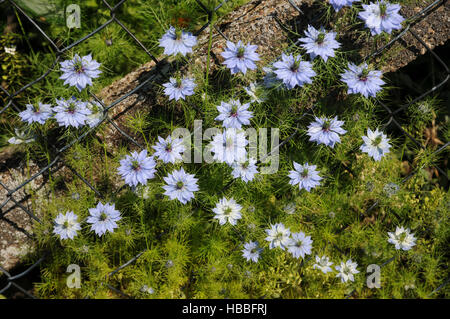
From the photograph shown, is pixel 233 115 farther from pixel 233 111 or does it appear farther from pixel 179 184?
pixel 179 184

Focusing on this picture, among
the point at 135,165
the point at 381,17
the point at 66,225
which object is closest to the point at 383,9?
the point at 381,17

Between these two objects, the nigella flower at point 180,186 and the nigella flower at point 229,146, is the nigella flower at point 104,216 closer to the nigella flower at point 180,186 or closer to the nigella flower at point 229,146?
the nigella flower at point 180,186

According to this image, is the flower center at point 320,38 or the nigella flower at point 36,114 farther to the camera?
the nigella flower at point 36,114

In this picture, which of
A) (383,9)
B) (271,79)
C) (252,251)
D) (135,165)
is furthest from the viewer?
(252,251)

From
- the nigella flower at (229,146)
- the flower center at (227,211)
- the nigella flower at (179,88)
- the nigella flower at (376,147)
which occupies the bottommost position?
the flower center at (227,211)

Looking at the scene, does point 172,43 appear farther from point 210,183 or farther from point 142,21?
point 142,21

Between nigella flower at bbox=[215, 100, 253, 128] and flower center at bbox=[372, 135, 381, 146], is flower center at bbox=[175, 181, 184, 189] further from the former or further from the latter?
flower center at bbox=[372, 135, 381, 146]

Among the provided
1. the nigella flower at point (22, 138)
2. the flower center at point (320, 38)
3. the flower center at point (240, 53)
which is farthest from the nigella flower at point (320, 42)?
the nigella flower at point (22, 138)
